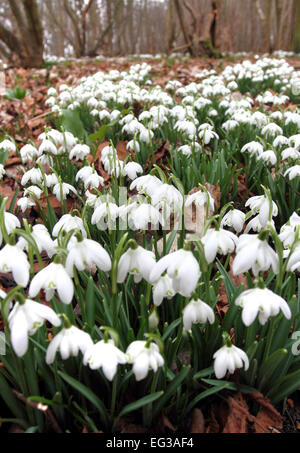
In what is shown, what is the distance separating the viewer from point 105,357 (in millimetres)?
889

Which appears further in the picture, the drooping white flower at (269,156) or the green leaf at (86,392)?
the drooping white flower at (269,156)

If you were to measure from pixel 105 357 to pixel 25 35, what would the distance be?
30.4ft

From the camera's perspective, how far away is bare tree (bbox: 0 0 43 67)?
7.82 m

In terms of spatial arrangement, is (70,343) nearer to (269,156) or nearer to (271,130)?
(269,156)

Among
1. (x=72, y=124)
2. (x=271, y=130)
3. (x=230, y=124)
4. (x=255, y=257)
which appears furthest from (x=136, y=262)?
(x=72, y=124)

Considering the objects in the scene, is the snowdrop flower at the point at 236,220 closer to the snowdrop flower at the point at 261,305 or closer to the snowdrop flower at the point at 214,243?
the snowdrop flower at the point at 214,243

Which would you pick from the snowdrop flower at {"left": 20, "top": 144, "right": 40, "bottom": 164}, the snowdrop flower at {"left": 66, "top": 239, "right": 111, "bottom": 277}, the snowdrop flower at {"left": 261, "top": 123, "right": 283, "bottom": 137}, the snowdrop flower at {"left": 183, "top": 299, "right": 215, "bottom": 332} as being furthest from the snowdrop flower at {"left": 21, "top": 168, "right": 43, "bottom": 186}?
the snowdrop flower at {"left": 261, "top": 123, "right": 283, "bottom": 137}

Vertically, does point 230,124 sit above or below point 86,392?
above

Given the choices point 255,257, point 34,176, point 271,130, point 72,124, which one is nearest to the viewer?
point 255,257

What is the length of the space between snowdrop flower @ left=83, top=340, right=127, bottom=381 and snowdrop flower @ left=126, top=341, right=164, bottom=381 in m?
0.02

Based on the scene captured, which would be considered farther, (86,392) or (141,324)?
(141,324)

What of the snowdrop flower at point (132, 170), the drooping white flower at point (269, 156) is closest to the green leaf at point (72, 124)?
the snowdrop flower at point (132, 170)

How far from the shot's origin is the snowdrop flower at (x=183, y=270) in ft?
3.07

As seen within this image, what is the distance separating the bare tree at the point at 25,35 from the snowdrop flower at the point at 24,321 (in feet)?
28.1
